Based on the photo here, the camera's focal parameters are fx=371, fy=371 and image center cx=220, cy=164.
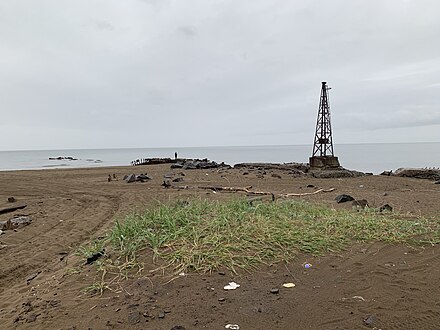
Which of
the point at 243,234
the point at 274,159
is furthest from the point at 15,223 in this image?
the point at 274,159

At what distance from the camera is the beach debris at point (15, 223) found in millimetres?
7904

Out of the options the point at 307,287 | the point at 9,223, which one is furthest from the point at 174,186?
the point at 307,287

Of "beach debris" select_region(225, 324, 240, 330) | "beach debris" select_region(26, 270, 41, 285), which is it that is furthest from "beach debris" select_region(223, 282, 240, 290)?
"beach debris" select_region(26, 270, 41, 285)

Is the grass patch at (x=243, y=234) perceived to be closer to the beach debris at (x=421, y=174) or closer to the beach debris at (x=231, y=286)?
the beach debris at (x=231, y=286)

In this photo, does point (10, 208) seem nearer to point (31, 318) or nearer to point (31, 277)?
point (31, 277)

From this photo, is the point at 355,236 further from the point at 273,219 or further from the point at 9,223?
the point at 9,223

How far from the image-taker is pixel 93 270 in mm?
4340

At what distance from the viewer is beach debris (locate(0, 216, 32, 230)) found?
25.9 ft

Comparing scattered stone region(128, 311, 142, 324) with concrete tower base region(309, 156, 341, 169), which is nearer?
scattered stone region(128, 311, 142, 324)

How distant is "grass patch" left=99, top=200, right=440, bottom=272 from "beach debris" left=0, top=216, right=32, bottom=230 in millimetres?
3793

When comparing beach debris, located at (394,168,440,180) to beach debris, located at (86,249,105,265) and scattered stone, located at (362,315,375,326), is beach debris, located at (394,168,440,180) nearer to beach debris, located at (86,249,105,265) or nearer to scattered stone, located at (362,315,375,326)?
scattered stone, located at (362,315,375,326)

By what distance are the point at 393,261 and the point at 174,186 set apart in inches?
412

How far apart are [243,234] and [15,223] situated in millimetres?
5893

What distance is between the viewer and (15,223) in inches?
322
